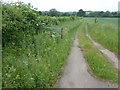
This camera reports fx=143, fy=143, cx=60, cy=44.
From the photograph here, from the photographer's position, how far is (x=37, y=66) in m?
4.88

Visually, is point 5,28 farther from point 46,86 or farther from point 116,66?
point 116,66

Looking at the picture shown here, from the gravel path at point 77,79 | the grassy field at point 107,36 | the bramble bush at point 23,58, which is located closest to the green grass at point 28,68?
the bramble bush at point 23,58

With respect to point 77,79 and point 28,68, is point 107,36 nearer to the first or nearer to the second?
point 77,79

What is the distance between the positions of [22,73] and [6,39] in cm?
180

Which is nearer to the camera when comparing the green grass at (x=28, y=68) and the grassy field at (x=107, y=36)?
the green grass at (x=28, y=68)

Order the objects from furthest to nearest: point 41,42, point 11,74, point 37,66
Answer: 1. point 41,42
2. point 37,66
3. point 11,74

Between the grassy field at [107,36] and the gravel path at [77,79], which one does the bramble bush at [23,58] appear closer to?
the gravel path at [77,79]

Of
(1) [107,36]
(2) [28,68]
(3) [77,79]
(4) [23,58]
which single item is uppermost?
(1) [107,36]

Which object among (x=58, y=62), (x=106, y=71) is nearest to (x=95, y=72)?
(x=106, y=71)

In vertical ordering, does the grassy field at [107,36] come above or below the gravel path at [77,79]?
above

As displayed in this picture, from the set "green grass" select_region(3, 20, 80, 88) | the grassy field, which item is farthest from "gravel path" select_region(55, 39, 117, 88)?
the grassy field

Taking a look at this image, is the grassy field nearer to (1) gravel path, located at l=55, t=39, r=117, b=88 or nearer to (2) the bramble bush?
(1) gravel path, located at l=55, t=39, r=117, b=88

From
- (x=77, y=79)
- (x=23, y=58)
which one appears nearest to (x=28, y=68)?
(x=23, y=58)

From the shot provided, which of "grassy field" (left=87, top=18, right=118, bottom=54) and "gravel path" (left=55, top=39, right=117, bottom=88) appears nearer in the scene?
"gravel path" (left=55, top=39, right=117, bottom=88)
